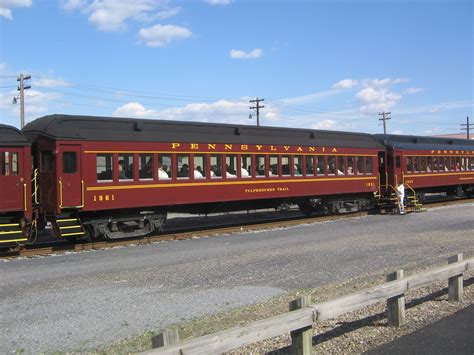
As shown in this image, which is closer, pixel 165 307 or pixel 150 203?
pixel 165 307

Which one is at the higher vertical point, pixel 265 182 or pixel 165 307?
pixel 265 182

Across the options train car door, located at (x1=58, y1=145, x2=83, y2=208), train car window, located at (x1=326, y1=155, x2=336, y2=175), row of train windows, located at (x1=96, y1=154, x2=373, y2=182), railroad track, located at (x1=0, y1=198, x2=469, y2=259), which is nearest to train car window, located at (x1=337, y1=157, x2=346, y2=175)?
row of train windows, located at (x1=96, y1=154, x2=373, y2=182)

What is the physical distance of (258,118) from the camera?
60.3 m

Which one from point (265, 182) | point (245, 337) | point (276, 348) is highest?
point (265, 182)

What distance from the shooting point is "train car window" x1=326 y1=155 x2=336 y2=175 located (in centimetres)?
2094

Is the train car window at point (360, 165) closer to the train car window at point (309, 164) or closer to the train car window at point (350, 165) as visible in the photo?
the train car window at point (350, 165)

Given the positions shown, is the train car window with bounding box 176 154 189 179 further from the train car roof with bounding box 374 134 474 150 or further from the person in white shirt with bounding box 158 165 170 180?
the train car roof with bounding box 374 134 474 150

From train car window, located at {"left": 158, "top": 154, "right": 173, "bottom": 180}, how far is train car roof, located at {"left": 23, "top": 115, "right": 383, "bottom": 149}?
1.81 ft

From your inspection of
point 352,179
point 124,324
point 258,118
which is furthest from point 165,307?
point 258,118

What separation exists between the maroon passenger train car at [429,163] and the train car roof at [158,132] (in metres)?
5.06

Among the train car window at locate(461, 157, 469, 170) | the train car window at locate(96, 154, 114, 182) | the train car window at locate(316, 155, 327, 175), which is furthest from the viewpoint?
the train car window at locate(461, 157, 469, 170)

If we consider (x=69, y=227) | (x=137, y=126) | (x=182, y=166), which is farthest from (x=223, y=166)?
(x=69, y=227)

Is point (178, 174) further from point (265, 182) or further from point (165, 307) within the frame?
point (165, 307)

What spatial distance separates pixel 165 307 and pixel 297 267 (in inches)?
142
